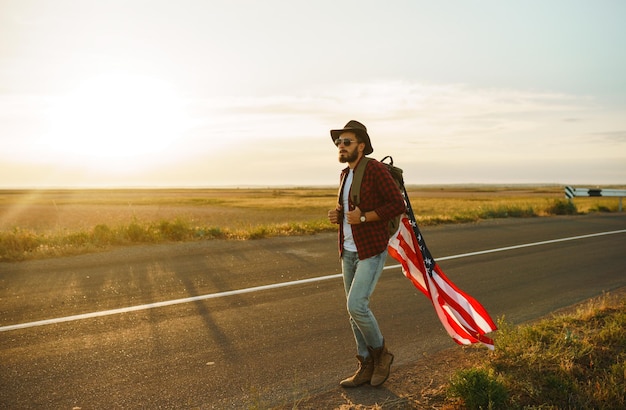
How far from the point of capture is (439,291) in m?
5.04

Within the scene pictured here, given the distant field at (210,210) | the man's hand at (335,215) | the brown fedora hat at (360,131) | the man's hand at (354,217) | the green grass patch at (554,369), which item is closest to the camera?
the green grass patch at (554,369)

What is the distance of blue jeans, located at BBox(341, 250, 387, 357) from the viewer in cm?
439

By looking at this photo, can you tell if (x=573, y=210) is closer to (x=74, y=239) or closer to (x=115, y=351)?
(x=74, y=239)

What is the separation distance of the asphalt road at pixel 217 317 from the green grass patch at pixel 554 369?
84 cm

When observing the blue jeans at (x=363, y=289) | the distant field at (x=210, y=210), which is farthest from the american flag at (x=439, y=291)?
the distant field at (x=210, y=210)

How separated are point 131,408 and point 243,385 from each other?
0.98m

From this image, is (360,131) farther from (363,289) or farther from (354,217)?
(363,289)

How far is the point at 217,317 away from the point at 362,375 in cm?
250

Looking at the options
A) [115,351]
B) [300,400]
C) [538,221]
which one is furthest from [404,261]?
[538,221]

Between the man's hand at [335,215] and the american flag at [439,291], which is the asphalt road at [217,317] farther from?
the man's hand at [335,215]

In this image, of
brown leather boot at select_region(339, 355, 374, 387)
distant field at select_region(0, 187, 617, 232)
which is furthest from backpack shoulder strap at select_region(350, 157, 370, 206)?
distant field at select_region(0, 187, 617, 232)

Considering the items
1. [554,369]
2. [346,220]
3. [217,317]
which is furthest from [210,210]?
[554,369]

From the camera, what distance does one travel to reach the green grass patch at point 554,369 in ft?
13.2

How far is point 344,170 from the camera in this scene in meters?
4.74
